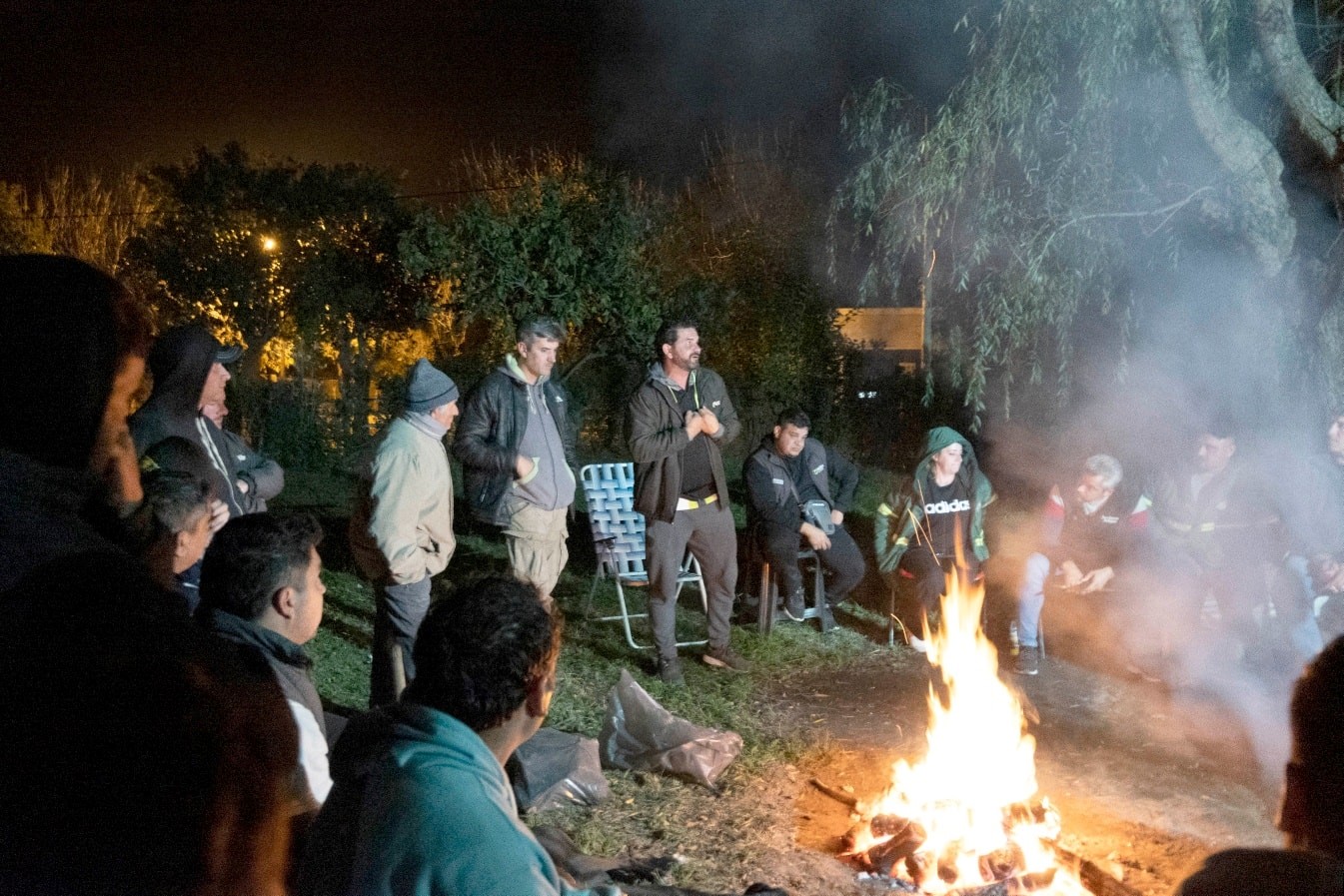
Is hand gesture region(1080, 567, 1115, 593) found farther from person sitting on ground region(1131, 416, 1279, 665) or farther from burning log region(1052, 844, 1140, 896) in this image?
burning log region(1052, 844, 1140, 896)

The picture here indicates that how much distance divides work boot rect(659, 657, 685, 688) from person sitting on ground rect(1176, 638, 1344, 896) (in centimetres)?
461

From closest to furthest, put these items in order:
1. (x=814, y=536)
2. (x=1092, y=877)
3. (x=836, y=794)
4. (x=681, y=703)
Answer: (x=1092, y=877), (x=836, y=794), (x=681, y=703), (x=814, y=536)

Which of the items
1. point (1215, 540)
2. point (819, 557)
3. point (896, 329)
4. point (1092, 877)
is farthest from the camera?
point (896, 329)

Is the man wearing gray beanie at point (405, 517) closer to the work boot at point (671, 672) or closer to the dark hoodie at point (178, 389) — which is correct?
the dark hoodie at point (178, 389)

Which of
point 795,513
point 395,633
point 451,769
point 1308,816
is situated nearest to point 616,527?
point 795,513

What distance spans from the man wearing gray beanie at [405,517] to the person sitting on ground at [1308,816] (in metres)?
3.63

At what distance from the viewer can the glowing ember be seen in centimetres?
377

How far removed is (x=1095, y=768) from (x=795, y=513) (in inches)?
112

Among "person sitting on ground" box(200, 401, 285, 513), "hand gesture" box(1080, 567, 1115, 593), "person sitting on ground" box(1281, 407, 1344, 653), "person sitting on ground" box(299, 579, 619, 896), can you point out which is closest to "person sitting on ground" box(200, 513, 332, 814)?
"person sitting on ground" box(299, 579, 619, 896)

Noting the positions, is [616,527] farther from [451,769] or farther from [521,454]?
[451,769]

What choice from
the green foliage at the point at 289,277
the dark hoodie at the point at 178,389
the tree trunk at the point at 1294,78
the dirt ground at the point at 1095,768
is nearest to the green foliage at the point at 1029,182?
the tree trunk at the point at 1294,78

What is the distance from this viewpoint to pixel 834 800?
4.66 metres

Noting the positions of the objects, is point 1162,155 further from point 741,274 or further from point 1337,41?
point 741,274

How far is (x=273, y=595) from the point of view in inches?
110
